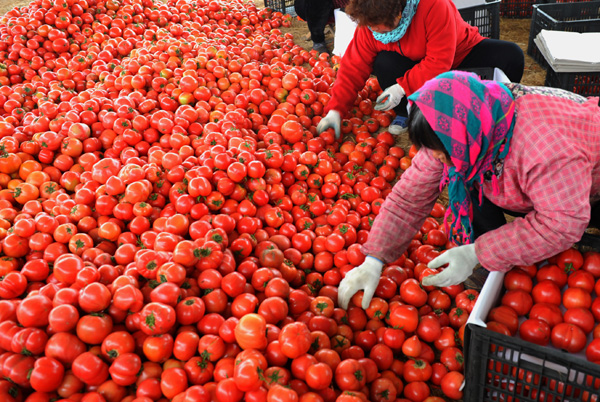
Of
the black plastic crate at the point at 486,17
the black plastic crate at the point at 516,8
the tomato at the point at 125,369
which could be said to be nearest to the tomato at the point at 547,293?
the tomato at the point at 125,369

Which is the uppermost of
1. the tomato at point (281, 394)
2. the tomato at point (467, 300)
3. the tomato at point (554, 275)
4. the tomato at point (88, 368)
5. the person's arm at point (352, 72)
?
the person's arm at point (352, 72)

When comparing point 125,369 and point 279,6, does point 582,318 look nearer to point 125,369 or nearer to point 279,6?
point 125,369

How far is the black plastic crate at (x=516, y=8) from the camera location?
18.3 ft

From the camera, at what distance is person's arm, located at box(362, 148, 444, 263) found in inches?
80.4

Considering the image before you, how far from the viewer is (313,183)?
2.86 metres

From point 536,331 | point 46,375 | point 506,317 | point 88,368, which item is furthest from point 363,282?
point 46,375

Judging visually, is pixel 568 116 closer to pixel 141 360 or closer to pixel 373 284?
pixel 373 284

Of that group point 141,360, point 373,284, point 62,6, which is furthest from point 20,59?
point 373,284

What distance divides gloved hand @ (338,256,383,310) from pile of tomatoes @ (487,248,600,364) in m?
0.53

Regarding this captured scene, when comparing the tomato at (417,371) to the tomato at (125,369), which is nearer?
the tomato at (125,369)

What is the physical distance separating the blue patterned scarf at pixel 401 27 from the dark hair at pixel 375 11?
0.51ft

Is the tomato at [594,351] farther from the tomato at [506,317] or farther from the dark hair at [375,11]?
the dark hair at [375,11]

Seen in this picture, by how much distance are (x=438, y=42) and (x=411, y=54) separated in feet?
0.85

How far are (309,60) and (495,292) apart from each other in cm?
336
